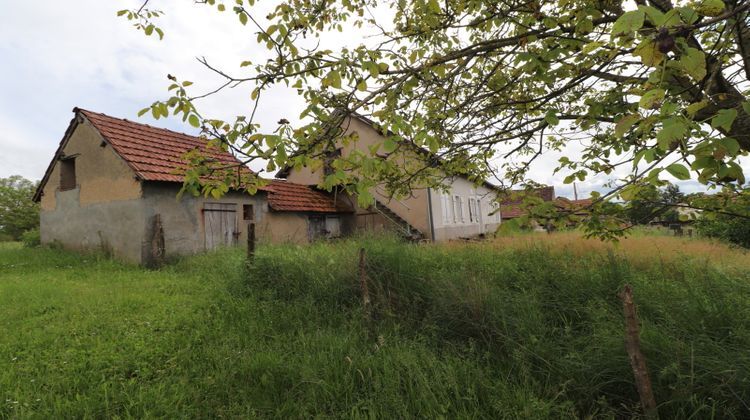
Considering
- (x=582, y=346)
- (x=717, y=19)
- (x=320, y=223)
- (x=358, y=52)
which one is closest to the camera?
(x=717, y=19)

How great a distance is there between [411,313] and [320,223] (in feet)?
38.7

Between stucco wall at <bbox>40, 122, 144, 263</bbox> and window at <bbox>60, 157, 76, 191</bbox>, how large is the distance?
0.50ft

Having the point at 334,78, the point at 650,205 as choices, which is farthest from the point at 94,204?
the point at 650,205

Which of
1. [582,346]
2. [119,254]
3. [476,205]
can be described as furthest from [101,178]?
[476,205]

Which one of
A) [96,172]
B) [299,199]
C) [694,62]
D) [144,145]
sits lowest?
[694,62]

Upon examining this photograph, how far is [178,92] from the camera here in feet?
8.00

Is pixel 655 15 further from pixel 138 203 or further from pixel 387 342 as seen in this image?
pixel 138 203

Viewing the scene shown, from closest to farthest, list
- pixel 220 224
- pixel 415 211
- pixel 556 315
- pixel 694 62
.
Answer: pixel 694 62, pixel 556 315, pixel 220 224, pixel 415 211

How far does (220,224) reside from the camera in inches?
462

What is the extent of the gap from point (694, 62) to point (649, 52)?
0.16m

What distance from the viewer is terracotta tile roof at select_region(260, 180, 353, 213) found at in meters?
13.9

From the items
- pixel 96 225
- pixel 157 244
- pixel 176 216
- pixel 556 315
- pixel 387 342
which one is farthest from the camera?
pixel 96 225

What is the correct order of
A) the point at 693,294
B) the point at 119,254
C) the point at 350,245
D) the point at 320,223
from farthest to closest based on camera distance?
1. the point at 320,223
2. the point at 119,254
3. the point at 350,245
4. the point at 693,294

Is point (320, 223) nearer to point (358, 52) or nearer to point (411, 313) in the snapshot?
point (411, 313)
